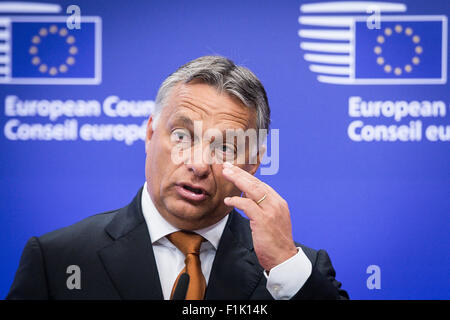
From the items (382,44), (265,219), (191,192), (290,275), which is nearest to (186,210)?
(191,192)

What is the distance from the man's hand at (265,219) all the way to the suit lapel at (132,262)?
0.34 metres

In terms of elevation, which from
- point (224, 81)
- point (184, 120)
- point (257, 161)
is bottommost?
point (257, 161)

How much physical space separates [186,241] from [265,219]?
0.30 metres

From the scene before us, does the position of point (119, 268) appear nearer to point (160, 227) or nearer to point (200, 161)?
point (160, 227)

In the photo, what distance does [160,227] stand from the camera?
5.61ft

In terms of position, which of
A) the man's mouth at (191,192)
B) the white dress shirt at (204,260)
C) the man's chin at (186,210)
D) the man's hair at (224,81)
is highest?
the man's hair at (224,81)

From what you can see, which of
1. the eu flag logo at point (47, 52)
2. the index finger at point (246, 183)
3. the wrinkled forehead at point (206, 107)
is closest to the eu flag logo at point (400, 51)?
the wrinkled forehead at point (206, 107)

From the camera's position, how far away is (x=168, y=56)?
2227 mm

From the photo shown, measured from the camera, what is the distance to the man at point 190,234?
1.58 metres

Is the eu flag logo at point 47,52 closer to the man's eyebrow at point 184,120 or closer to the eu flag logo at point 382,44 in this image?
the man's eyebrow at point 184,120

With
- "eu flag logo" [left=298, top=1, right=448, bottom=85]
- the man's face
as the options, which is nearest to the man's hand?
the man's face

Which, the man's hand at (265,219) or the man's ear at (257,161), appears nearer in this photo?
the man's hand at (265,219)

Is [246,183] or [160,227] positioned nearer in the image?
[246,183]
